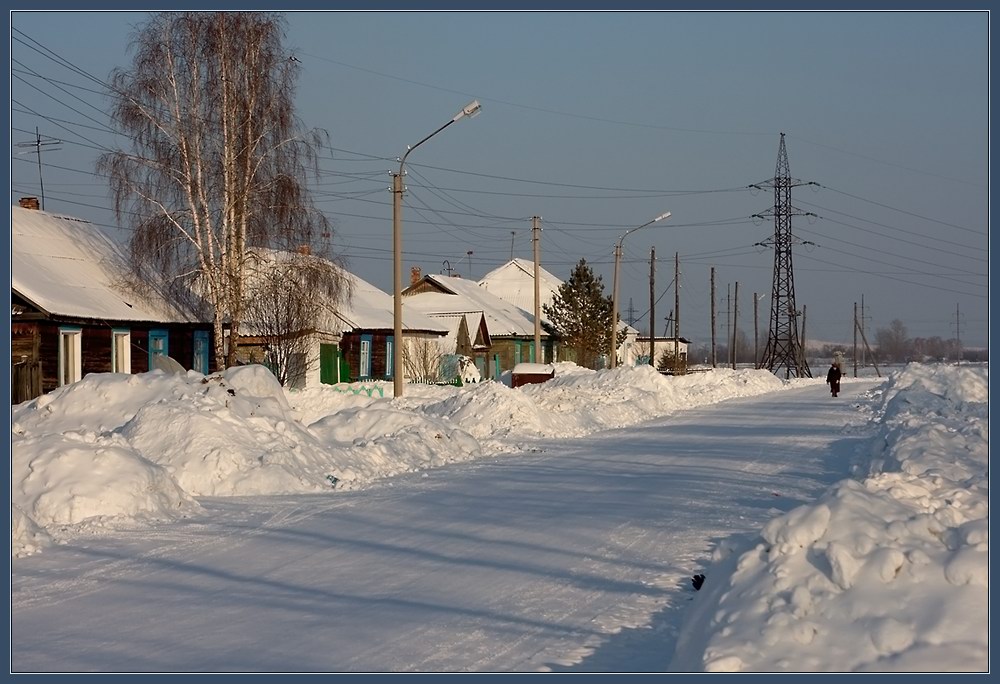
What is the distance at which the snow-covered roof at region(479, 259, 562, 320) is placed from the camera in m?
94.8

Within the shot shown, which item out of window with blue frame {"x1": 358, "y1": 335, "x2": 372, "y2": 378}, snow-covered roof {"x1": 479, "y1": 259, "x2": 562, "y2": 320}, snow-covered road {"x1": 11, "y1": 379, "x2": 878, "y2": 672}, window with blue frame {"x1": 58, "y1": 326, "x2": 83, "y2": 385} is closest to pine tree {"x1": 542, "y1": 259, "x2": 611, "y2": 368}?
snow-covered roof {"x1": 479, "y1": 259, "x2": 562, "y2": 320}

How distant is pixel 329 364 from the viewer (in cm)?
4672

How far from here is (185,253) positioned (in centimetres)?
3659

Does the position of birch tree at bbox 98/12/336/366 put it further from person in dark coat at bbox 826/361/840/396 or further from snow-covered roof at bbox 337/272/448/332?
person in dark coat at bbox 826/361/840/396

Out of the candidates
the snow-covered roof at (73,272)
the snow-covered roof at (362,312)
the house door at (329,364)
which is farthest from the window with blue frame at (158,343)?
the house door at (329,364)

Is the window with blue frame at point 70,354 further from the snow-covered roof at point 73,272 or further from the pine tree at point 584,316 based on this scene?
the pine tree at point 584,316

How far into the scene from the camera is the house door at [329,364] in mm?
A: 45812

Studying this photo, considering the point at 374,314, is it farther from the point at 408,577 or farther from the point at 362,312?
the point at 408,577

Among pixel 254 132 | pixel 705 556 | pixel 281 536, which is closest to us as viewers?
pixel 705 556

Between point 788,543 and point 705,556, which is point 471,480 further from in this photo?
point 788,543

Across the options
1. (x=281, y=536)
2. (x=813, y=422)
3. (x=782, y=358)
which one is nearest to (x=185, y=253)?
(x=813, y=422)

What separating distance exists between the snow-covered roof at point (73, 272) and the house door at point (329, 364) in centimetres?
786

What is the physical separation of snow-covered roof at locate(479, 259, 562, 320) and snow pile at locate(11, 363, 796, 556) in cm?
6572

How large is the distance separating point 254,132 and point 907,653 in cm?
3244
